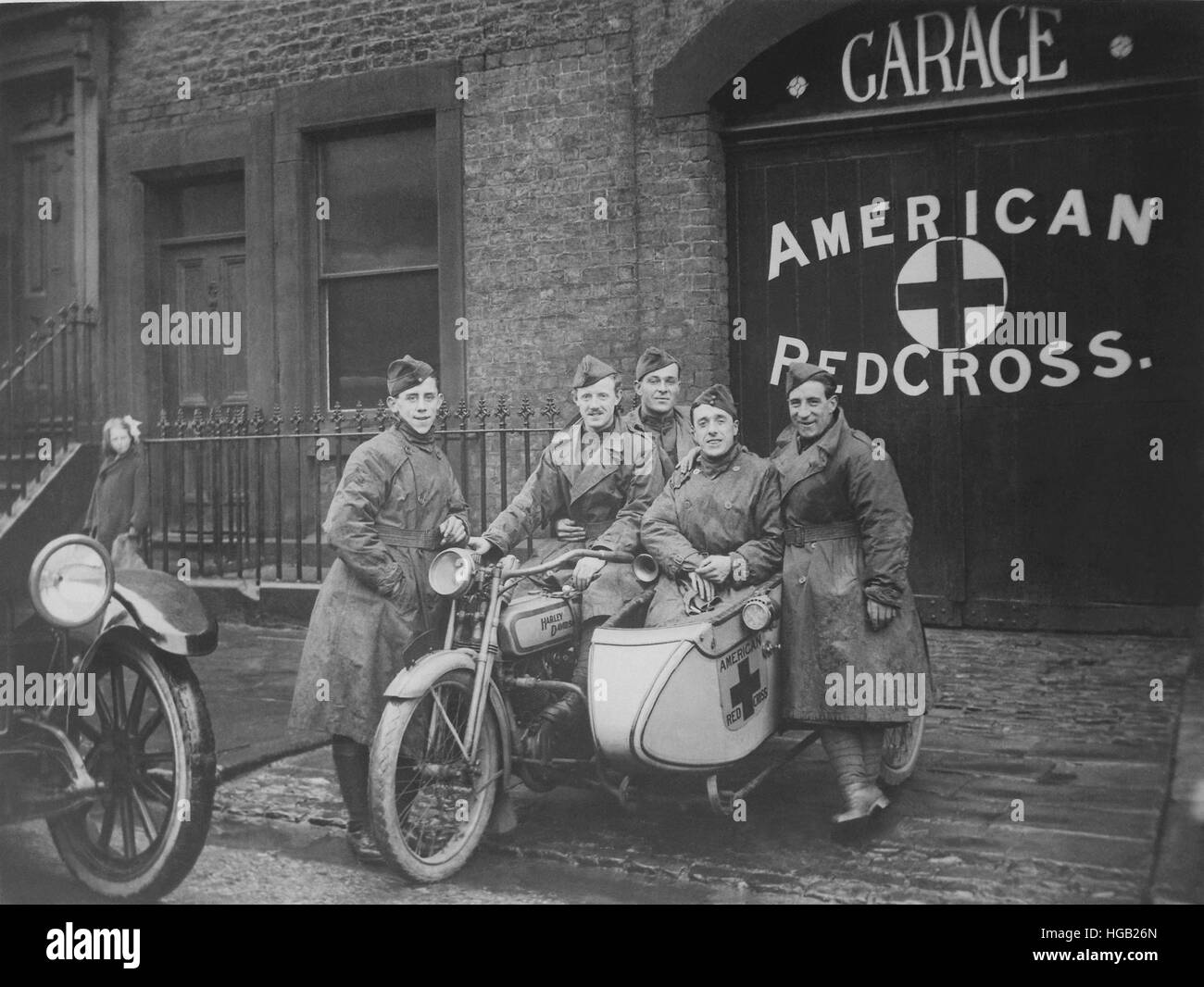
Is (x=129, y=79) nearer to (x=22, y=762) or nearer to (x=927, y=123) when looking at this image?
(x=22, y=762)

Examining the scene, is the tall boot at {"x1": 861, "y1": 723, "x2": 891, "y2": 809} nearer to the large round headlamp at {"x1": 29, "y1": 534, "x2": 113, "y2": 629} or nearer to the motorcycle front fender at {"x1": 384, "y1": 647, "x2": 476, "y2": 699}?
the motorcycle front fender at {"x1": 384, "y1": 647, "x2": 476, "y2": 699}

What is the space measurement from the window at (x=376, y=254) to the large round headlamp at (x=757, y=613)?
1.83 metres

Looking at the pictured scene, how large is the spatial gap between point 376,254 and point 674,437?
1759 mm

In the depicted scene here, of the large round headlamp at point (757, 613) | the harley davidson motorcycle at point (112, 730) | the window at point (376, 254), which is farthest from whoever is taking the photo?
the window at point (376, 254)

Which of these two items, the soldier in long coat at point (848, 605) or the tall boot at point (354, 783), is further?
the tall boot at point (354, 783)

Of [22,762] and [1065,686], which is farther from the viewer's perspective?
[1065,686]

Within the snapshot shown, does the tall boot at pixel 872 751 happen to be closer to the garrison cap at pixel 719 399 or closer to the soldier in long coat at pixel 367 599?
the garrison cap at pixel 719 399

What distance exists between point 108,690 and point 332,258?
2203 millimetres

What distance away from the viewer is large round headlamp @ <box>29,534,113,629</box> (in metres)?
3.36

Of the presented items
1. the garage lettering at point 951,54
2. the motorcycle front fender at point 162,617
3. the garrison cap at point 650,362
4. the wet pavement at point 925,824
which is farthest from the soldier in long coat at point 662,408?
the motorcycle front fender at point 162,617

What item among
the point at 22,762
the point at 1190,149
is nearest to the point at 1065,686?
the point at 1190,149

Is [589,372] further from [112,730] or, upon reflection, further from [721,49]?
[112,730]

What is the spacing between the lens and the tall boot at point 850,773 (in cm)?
353

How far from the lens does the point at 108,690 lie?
3572 millimetres
